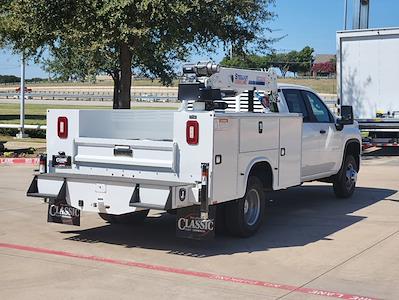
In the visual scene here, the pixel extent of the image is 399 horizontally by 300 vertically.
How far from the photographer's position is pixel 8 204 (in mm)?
10977

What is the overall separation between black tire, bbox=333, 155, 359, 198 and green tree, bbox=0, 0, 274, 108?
5.70 metres

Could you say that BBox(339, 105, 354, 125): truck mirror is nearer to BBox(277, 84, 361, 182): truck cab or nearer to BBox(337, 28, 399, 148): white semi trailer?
BBox(277, 84, 361, 182): truck cab

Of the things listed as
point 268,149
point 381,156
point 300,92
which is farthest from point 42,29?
point 381,156

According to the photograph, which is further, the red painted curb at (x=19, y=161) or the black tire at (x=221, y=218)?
the red painted curb at (x=19, y=161)

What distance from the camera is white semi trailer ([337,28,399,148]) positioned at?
64.8 ft

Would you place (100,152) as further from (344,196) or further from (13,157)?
(13,157)

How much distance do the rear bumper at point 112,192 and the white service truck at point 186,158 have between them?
1 centimetres

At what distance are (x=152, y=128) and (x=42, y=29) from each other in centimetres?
951

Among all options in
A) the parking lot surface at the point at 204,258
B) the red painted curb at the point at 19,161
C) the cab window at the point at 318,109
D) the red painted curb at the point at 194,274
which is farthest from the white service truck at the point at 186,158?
the red painted curb at the point at 19,161

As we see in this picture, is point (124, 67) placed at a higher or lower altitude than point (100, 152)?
higher

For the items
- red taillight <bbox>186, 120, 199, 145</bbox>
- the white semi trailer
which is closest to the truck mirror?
red taillight <bbox>186, 120, 199, 145</bbox>

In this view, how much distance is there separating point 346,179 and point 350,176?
15 centimetres

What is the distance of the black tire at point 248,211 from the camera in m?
8.16

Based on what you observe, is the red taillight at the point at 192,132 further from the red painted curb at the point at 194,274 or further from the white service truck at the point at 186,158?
the red painted curb at the point at 194,274
